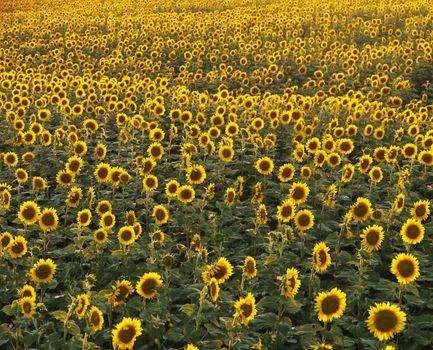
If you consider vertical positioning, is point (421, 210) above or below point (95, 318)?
above

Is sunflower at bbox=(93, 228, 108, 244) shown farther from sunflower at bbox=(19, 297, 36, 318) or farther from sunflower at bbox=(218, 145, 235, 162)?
sunflower at bbox=(218, 145, 235, 162)

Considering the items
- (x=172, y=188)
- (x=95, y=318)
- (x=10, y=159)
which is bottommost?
(x=95, y=318)

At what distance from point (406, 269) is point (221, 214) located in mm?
2366

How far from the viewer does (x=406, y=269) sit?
411 centimetres

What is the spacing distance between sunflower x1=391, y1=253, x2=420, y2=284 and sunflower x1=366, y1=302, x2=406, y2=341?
479 mm

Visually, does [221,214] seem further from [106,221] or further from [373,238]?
[373,238]

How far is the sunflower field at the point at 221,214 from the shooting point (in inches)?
166

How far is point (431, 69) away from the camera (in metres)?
13.5

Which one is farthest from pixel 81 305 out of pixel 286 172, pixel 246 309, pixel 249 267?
pixel 286 172

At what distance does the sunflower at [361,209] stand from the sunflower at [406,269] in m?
1.06

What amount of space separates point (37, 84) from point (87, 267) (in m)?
6.36

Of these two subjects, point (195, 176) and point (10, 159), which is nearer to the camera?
point (195, 176)

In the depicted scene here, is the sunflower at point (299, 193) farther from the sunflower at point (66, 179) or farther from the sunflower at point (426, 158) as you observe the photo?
the sunflower at point (66, 179)

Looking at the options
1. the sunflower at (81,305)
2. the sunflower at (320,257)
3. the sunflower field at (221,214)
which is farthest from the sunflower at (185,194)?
the sunflower at (81,305)
